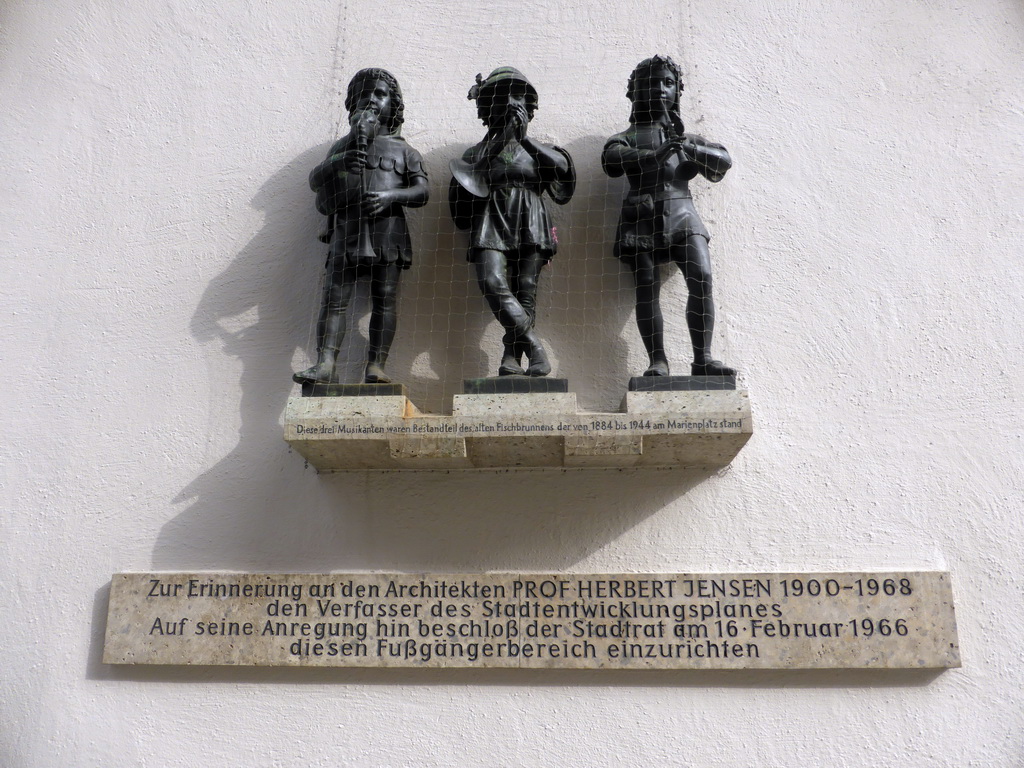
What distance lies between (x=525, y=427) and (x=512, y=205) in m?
0.75

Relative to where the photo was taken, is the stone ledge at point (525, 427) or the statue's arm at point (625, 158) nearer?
the stone ledge at point (525, 427)

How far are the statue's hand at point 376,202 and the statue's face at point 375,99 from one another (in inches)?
12.2

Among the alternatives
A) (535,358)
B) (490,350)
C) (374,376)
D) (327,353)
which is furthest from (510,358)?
A: (327,353)

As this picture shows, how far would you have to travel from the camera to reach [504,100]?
2965 millimetres

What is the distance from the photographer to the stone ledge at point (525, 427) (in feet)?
8.61

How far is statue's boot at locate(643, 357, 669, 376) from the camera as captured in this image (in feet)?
9.20

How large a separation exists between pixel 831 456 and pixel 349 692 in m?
1.66

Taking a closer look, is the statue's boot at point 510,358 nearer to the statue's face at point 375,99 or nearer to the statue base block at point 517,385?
the statue base block at point 517,385

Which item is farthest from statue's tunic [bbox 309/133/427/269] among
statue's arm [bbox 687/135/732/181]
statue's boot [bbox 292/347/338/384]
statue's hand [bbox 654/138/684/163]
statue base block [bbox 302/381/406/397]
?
statue's arm [bbox 687/135/732/181]

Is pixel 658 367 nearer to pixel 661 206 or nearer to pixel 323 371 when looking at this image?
pixel 661 206

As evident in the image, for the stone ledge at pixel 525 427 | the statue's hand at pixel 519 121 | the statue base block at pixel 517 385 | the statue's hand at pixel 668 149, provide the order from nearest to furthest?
the stone ledge at pixel 525 427
the statue base block at pixel 517 385
the statue's hand at pixel 668 149
the statue's hand at pixel 519 121

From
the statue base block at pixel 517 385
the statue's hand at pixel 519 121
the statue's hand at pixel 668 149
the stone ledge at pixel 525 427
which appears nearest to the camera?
the stone ledge at pixel 525 427

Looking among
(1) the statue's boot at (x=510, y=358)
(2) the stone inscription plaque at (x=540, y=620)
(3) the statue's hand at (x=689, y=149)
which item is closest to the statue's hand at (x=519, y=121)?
(3) the statue's hand at (x=689, y=149)

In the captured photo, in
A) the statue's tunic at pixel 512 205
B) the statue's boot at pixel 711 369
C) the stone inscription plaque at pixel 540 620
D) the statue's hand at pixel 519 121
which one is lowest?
the stone inscription plaque at pixel 540 620
